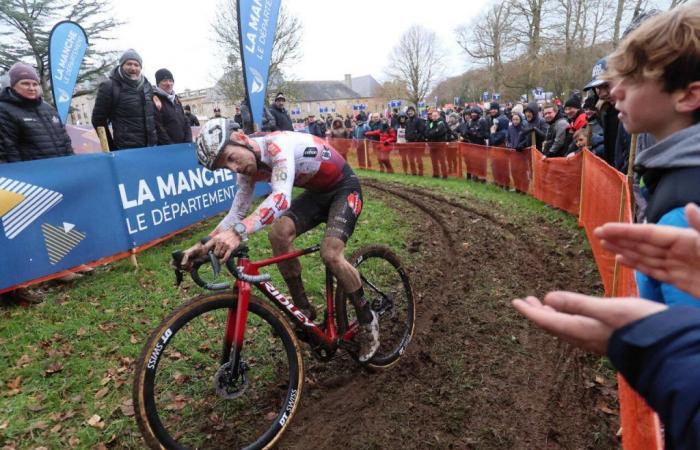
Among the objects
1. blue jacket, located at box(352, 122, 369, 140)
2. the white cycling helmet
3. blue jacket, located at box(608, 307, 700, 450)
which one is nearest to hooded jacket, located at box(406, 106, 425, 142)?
blue jacket, located at box(352, 122, 369, 140)

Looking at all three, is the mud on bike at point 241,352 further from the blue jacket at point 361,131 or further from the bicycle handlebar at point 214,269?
the blue jacket at point 361,131

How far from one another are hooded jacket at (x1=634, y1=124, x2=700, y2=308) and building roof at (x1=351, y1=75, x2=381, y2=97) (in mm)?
103631

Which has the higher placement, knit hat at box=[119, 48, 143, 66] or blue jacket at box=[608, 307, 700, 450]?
knit hat at box=[119, 48, 143, 66]

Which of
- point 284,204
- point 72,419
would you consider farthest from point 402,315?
point 72,419

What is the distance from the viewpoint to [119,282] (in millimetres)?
5543

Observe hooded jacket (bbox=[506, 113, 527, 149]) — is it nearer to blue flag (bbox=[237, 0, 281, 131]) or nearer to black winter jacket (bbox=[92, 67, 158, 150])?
blue flag (bbox=[237, 0, 281, 131])

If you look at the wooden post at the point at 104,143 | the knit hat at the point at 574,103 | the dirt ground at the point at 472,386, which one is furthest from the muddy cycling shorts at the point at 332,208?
the knit hat at the point at 574,103

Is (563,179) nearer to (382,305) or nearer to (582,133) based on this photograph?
(582,133)

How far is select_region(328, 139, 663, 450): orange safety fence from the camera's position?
8.47 ft

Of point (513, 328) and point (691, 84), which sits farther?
point (513, 328)

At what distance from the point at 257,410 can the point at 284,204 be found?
167cm

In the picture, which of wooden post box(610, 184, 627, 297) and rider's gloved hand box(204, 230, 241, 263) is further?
wooden post box(610, 184, 627, 297)

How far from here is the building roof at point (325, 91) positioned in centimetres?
8950

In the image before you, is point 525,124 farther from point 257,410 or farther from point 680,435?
point 680,435
